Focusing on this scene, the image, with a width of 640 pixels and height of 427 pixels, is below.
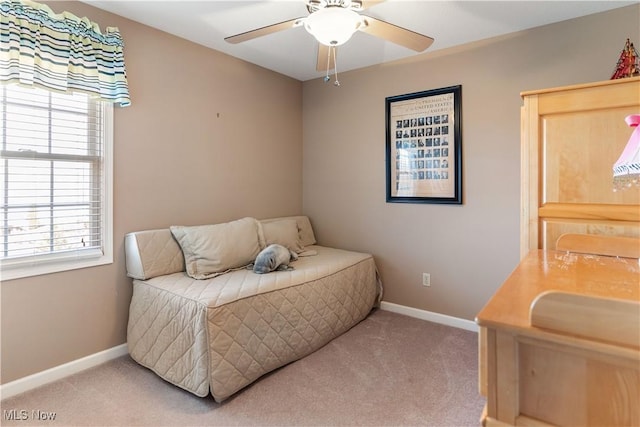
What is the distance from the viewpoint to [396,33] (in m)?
1.92

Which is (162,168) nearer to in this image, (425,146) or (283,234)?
(283,234)

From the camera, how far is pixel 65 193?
7.27 ft

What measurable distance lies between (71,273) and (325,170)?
2389mm

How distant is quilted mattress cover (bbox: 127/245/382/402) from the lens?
1.91m

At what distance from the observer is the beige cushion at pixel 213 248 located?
2467 mm

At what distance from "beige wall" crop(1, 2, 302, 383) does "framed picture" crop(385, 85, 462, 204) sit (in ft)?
3.85

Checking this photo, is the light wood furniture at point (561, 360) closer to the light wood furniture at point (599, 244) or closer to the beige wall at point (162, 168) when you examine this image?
the light wood furniture at point (599, 244)

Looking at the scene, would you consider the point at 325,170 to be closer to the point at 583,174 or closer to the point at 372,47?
the point at 372,47

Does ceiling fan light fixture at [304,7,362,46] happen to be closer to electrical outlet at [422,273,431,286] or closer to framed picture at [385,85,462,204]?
framed picture at [385,85,462,204]

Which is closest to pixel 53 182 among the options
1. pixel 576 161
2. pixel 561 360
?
pixel 561 360

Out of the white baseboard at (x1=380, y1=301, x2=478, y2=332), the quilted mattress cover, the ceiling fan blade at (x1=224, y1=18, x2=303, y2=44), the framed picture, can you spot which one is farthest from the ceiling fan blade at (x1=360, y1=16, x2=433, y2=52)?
the white baseboard at (x1=380, y1=301, x2=478, y2=332)

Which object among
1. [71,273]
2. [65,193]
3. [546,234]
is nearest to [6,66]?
[65,193]

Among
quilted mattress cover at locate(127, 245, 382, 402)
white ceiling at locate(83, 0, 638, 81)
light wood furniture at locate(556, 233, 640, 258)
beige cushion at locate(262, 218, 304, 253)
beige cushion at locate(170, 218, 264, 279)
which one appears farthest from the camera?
beige cushion at locate(262, 218, 304, 253)

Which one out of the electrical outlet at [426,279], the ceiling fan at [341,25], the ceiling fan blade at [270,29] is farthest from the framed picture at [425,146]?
the ceiling fan blade at [270,29]
